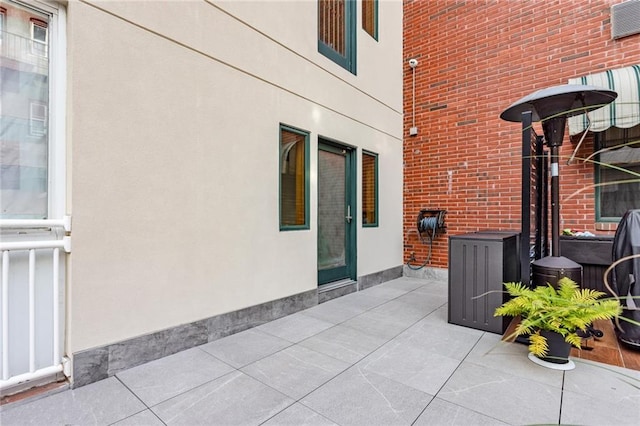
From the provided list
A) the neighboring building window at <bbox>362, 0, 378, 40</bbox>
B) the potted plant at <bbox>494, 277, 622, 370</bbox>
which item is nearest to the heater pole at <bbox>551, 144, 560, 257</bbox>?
the potted plant at <bbox>494, 277, 622, 370</bbox>

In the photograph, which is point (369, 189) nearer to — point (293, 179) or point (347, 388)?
point (293, 179)

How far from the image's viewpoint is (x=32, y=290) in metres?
2.30

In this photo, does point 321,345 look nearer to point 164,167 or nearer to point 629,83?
point 164,167

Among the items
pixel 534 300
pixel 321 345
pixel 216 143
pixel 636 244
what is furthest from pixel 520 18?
pixel 321 345

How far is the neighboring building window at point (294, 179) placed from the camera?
163 inches

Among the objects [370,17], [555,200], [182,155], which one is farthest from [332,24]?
[555,200]

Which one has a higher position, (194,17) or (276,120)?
(194,17)

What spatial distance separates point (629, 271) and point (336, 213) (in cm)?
330

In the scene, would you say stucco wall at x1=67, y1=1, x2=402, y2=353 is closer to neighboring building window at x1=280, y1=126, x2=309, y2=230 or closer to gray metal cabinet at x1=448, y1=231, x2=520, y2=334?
neighboring building window at x1=280, y1=126, x2=309, y2=230

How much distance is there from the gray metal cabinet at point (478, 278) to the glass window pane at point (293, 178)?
189cm

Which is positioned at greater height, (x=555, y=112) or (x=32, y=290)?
(x=555, y=112)

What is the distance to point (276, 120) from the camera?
13.0 feet

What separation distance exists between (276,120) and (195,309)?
226cm

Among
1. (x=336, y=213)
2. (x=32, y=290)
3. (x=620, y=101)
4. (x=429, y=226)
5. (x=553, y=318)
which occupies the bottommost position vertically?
(x=553, y=318)
